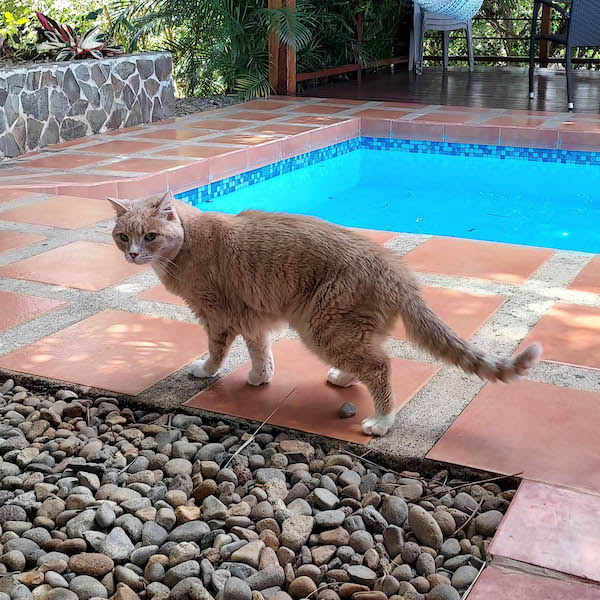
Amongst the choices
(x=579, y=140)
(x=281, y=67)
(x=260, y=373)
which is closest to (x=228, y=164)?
(x=579, y=140)

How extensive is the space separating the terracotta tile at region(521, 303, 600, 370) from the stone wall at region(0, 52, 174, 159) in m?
4.51

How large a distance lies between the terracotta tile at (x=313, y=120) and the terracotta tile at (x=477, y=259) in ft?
11.5

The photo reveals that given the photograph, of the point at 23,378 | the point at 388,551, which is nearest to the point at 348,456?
the point at 388,551

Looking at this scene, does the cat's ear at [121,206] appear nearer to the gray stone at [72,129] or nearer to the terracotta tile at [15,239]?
the terracotta tile at [15,239]

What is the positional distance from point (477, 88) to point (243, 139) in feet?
12.8

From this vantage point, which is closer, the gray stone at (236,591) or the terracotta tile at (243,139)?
the gray stone at (236,591)

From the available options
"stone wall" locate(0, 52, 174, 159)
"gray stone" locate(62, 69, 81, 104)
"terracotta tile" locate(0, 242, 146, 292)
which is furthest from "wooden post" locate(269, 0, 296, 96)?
"terracotta tile" locate(0, 242, 146, 292)

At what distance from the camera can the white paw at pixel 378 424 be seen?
2.30 meters

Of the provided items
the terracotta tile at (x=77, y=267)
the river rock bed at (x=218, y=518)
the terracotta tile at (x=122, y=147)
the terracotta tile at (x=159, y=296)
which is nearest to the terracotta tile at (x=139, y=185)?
the terracotta tile at (x=122, y=147)

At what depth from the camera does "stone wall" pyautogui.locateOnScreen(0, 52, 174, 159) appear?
619 centimetres

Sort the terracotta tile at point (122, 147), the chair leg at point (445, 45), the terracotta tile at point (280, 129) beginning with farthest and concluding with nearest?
the chair leg at point (445, 45), the terracotta tile at point (280, 129), the terracotta tile at point (122, 147)

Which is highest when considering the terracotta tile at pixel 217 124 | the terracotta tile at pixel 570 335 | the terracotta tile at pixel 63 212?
the terracotta tile at pixel 217 124

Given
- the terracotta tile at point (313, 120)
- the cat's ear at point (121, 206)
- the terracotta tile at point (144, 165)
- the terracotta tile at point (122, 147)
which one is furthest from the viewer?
the terracotta tile at point (313, 120)

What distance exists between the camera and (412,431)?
2332 millimetres
